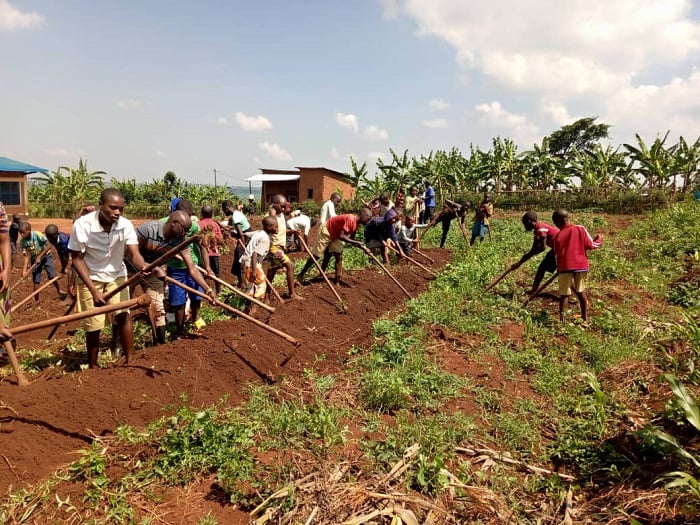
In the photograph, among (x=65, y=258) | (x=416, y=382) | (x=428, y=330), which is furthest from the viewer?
(x=65, y=258)

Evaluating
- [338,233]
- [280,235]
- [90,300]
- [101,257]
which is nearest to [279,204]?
[280,235]

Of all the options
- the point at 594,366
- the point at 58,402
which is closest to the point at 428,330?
the point at 594,366

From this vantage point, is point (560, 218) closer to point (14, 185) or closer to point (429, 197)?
point (429, 197)

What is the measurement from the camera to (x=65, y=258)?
8.12 metres

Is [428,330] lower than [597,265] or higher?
lower

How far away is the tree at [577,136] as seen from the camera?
37375mm

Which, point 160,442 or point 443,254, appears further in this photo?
point 443,254

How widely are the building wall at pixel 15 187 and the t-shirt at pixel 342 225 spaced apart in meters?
21.6

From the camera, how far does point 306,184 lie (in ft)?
104

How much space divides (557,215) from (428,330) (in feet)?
8.29

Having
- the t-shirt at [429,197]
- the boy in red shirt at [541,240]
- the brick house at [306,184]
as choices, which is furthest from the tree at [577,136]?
the boy in red shirt at [541,240]

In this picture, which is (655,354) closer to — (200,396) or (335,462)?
(335,462)

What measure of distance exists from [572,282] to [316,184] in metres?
26.3

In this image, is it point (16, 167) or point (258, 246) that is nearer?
point (258, 246)
